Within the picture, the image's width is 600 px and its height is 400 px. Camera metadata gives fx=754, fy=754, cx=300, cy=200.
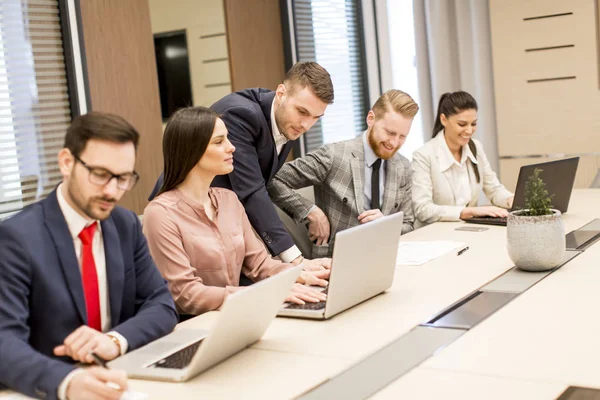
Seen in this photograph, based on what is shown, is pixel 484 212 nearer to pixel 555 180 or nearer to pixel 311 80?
pixel 555 180

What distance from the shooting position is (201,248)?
2.36m

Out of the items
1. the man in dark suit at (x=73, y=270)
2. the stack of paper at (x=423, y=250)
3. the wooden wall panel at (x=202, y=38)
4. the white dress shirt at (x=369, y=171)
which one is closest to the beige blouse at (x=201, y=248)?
the man in dark suit at (x=73, y=270)

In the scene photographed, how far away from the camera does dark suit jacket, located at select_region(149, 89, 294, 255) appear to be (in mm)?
2850

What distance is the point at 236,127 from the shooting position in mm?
2906

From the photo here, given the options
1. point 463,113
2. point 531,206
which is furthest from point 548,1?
point 531,206

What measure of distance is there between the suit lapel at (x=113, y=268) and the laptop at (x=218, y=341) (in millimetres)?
138

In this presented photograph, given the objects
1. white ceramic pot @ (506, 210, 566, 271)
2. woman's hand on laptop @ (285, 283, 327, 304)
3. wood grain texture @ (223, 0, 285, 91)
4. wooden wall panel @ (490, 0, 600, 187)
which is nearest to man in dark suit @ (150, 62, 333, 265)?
woman's hand on laptop @ (285, 283, 327, 304)

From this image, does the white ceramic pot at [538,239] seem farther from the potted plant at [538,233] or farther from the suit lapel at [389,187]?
the suit lapel at [389,187]

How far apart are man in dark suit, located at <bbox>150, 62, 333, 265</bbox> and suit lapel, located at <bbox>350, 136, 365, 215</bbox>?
0.47 m

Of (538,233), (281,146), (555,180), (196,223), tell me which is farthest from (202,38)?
(538,233)

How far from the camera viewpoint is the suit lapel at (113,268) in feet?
6.12

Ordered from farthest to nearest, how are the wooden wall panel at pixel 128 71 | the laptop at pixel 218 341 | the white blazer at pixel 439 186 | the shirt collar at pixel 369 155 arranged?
the wooden wall panel at pixel 128 71 < the white blazer at pixel 439 186 < the shirt collar at pixel 369 155 < the laptop at pixel 218 341

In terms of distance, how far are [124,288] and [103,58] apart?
7.45 ft

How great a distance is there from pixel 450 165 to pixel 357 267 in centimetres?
190
